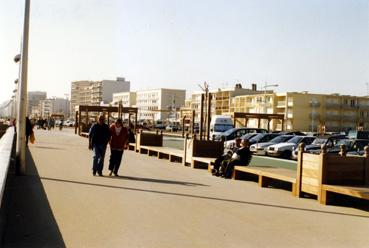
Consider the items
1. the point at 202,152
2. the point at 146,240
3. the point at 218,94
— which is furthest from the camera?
the point at 218,94

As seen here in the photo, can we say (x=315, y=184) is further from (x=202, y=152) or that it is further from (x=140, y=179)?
(x=202, y=152)

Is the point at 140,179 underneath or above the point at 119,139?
underneath

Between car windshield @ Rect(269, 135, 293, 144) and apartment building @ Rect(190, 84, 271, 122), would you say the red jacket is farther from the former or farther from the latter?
apartment building @ Rect(190, 84, 271, 122)

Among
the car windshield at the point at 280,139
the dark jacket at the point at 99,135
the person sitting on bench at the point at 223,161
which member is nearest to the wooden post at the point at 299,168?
the person sitting on bench at the point at 223,161

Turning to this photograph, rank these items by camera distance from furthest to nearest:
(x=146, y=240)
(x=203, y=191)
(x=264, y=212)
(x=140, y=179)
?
(x=140, y=179), (x=203, y=191), (x=264, y=212), (x=146, y=240)

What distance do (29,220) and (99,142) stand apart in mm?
6146

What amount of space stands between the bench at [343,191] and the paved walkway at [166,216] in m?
0.22

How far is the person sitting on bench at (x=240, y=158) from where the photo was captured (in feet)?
45.7

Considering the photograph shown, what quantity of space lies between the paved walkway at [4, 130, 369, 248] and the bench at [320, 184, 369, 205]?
22 centimetres

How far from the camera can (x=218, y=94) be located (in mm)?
143125

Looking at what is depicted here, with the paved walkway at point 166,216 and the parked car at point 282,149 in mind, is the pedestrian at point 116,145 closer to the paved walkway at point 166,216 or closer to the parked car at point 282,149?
the paved walkway at point 166,216

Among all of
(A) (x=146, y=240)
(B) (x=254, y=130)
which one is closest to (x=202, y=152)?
(A) (x=146, y=240)

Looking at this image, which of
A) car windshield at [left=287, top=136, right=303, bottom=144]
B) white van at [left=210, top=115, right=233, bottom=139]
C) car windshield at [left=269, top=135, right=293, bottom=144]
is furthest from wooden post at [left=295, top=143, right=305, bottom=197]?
white van at [left=210, top=115, right=233, bottom=139]

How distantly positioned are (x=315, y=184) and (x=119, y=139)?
18.2 feet
